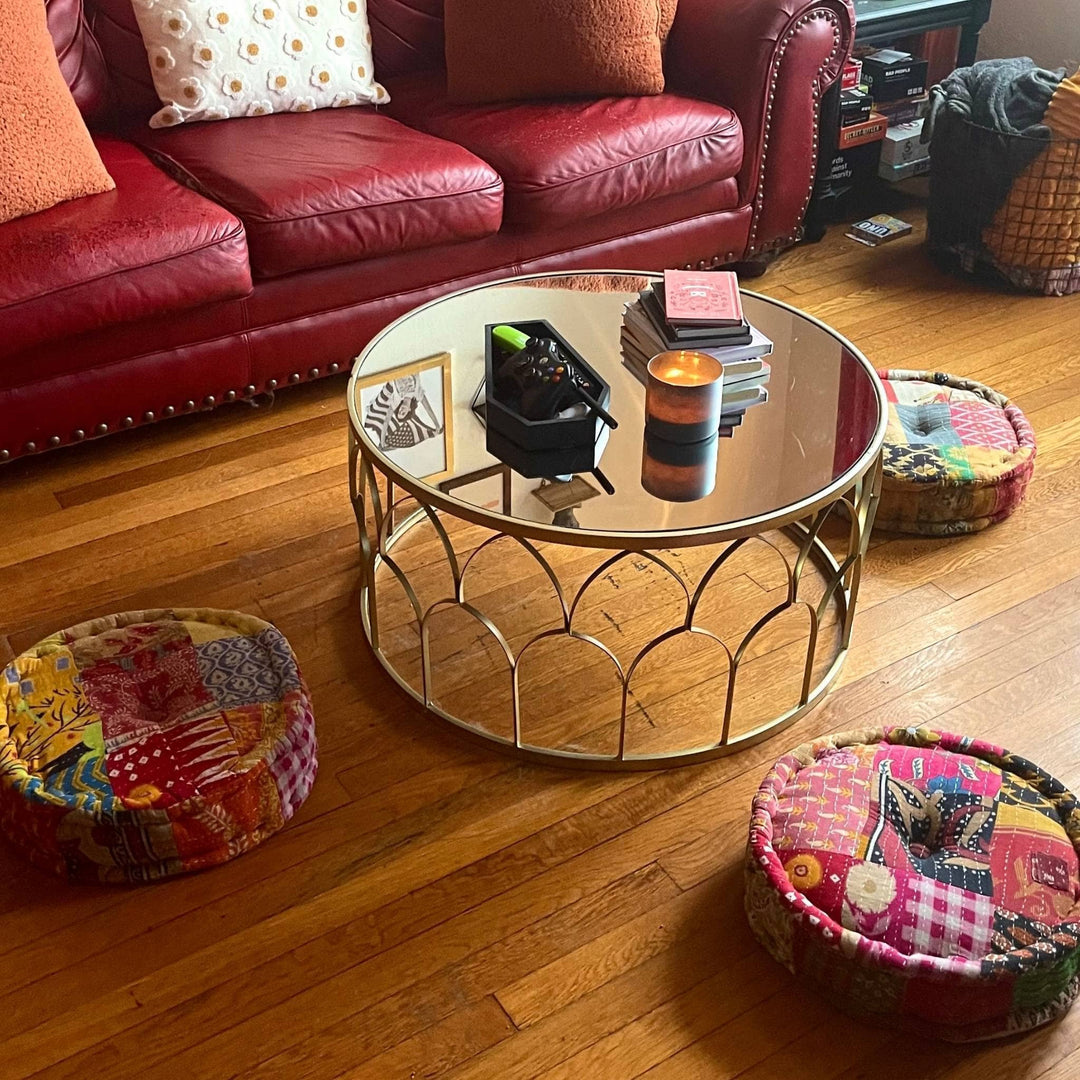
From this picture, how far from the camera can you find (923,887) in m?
1.45

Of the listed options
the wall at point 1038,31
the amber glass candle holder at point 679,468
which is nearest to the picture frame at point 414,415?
the amber glass candle holder at point 679,468

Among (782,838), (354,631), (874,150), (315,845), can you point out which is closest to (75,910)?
(315,845)

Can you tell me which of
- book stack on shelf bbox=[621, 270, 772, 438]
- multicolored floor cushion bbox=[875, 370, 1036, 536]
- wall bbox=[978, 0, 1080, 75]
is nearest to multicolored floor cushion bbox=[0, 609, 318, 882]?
book stack on shelf bbox=[621, 270, 772, 438]

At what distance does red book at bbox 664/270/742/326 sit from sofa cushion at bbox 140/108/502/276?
2.29 feet

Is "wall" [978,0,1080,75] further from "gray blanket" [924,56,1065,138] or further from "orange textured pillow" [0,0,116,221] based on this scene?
"orange textured pillow" [0,0,116,221]

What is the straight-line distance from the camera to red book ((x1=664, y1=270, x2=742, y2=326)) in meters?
1.91

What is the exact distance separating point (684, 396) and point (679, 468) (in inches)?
4.2

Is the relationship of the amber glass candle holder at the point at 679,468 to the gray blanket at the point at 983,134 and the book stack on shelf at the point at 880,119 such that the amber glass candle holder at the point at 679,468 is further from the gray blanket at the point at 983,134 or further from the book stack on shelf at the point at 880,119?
the book stack on shelf at the point at 880,119

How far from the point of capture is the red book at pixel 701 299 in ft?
6.26

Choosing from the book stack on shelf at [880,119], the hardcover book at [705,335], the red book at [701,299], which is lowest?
the book stack on shelf at [880,119]

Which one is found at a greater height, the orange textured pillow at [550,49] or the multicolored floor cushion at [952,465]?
the orange textured pillow at [550,49]

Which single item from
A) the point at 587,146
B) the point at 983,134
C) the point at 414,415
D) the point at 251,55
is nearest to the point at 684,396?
the point at 414,415

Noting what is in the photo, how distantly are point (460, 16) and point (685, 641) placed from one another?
1.67m

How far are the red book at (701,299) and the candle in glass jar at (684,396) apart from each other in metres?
0.07
